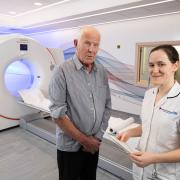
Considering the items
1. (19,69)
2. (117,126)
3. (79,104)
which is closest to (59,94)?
(79,104)

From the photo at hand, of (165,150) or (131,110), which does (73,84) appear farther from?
(131,110)

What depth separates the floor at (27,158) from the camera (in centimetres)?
213

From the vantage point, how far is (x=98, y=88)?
4.77 feet

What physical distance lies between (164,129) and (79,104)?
561 mm

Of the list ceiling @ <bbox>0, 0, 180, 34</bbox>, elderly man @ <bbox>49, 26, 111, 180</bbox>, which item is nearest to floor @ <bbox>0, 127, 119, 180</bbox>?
elderly man @ <bbox>49, 26, 111, 180</bbox>

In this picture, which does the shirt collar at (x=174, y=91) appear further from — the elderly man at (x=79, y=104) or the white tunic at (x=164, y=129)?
the elderly man at (x=79, y=104)

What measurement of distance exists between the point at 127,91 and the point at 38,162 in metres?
2.61

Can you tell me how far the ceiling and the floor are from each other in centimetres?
222

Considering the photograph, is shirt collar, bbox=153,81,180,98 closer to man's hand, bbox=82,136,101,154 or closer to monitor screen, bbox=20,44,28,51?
man's hand, bbox=82,136,101,154

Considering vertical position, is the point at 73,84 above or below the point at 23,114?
above

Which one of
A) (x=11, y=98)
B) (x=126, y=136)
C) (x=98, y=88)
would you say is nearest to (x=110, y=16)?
(x=11, y=98)

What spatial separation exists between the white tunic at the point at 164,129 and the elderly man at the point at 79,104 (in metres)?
0.40

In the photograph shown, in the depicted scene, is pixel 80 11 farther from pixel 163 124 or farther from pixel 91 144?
pixel 163 124

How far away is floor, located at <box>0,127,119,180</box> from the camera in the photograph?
2.13 metres
